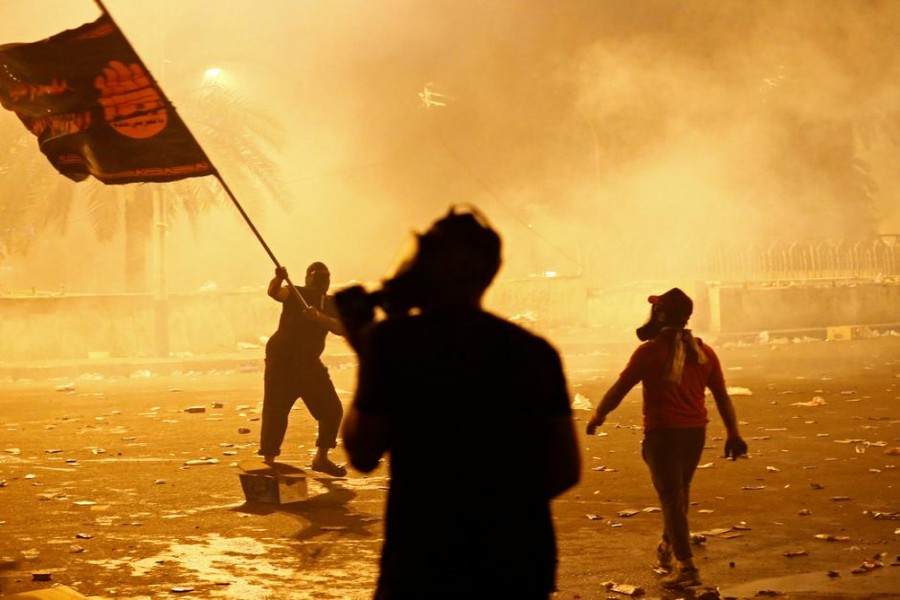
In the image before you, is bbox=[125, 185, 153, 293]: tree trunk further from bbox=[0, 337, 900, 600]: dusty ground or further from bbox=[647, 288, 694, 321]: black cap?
bbox=[647, 288, 694, 321]: black cap

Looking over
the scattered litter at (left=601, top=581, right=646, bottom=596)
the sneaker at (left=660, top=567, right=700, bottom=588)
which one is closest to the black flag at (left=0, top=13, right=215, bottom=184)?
the scattered litter at (left=601, top=581, right=646, bottom=596)

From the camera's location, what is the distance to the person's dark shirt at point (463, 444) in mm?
2576

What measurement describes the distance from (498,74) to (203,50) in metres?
→ 14.3

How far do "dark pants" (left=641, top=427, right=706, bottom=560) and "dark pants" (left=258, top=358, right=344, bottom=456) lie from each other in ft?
11.8

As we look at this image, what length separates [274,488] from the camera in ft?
24.8

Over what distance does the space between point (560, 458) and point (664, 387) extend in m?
2.79

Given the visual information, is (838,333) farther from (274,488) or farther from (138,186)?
(274,488)

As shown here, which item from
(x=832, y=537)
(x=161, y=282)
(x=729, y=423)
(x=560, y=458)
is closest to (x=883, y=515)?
(x=832, y=537)

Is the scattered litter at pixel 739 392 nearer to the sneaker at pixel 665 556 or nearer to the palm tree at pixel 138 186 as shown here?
the sneaker at pixel 665 556

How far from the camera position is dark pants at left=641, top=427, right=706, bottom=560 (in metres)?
5.34

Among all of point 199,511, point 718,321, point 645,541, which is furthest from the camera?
point 718,321

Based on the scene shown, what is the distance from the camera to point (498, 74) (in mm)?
42938

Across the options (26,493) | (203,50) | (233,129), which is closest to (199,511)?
(26,493)

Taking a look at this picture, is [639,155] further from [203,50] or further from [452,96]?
[203,50]
